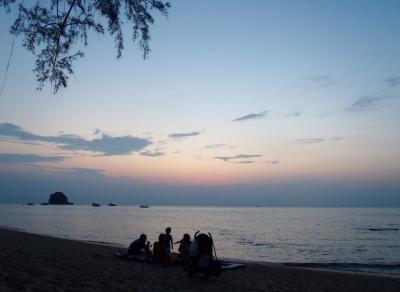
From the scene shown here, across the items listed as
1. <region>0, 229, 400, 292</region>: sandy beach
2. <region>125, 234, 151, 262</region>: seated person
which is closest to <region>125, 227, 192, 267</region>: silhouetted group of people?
<region>125, 234, 151, 262</region>: seated person

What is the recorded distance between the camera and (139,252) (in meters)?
17.2

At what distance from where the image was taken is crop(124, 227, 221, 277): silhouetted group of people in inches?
487

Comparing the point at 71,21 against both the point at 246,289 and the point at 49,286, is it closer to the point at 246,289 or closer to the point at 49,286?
the point at 49,286

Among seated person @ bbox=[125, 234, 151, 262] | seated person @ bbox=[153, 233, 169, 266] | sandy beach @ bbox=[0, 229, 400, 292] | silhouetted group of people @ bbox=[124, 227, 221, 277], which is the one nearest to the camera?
sandy beach @ bbox=[0, 229, 400, 292]

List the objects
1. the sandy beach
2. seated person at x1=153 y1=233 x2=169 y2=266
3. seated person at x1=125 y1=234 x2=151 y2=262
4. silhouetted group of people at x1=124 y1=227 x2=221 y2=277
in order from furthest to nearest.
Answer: seated person at x1=125 y1=234 x2=151 y2=262, seated person at x1=153 y1=233 x2=169 y2=266, silhouetted group of people at x1=124 y1=227 x2=221 y2=277, the sandy beach

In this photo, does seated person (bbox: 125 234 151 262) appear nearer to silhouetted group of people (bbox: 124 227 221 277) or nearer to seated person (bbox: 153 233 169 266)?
silhouetted group of people (bbox: 124 227 221 277)

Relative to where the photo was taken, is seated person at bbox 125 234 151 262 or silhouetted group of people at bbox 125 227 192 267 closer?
silhouetted group of people at bbox 125 227 192 267

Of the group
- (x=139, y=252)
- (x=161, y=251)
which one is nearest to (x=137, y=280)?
(x=161, y=251)

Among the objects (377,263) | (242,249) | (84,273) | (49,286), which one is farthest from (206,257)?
(242,249)

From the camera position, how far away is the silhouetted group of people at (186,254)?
487 inches

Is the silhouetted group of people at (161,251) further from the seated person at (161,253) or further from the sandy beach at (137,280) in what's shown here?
the sandy beach at (137,280)

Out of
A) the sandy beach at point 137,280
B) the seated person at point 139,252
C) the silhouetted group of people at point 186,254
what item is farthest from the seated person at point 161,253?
the seated person at point 139,252

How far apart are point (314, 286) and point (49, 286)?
28.8ft

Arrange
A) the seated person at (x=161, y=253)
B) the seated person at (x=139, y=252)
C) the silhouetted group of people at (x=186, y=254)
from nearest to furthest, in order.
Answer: the silhouetted group of people at (x=186, y=254), the seated person at (x=161, y=253), the seated person at (x=139, y=252)
